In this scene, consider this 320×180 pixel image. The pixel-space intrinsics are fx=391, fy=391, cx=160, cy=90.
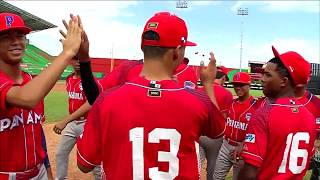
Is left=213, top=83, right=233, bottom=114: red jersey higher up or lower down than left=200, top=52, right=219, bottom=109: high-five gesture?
lower down

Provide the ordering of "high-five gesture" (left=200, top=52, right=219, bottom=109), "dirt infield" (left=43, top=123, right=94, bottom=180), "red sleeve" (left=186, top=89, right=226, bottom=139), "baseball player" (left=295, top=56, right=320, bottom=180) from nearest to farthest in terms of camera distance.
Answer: "red sleeve" (left=186, top=89, right=226, bottom=139), "high-five gesture" (left=200, top=52, right=219, bottom=109), "baseball player" (left=295, top=56, right=320, bottom=180), "dirt infield" (left=43, top=123, right=94, bottom=180)

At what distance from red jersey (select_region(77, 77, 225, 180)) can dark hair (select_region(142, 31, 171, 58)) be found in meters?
0.17

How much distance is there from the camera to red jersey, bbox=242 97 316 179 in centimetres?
295

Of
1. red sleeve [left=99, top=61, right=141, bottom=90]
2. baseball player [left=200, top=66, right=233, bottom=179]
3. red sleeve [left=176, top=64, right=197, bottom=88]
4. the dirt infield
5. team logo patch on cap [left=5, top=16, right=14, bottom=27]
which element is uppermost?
team logo patch on cap [left=5, top=16, right=14, bottom=27]

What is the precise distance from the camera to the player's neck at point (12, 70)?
326 centimetres

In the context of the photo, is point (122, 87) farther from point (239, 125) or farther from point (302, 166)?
point (239, 125)

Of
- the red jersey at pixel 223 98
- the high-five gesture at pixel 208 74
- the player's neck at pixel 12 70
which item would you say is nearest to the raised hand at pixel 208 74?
the high-five gesture at pixel 208 74

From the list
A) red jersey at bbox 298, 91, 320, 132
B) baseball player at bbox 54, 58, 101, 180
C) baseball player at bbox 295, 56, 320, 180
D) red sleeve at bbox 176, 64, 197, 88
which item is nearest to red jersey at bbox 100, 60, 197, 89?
red sleeve at bbox 176, 64, 197, 88

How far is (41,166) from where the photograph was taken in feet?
11.6

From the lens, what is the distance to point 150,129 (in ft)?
7.61

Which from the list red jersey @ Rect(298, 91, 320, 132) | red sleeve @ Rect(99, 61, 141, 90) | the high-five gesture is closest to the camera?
the high-five gesture

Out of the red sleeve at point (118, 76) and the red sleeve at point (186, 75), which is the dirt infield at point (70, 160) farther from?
the red sleeve at point (118, 76)

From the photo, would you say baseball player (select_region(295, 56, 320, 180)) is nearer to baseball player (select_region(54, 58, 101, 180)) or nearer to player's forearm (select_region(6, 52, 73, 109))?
player's forearm (select_region(6, 52, 73, 109))

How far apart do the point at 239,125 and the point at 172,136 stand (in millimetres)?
4001
